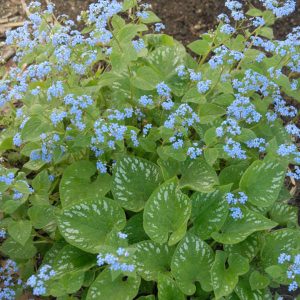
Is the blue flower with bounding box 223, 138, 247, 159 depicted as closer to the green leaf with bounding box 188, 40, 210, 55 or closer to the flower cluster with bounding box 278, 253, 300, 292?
the flower cluster with bounding box 278, 253, 300, 292

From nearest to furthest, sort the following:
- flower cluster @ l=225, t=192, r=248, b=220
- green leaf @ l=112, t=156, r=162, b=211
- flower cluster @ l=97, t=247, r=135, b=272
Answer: flower cluster @ l=97, t=247, r=135, b=272
flower cluster @ l=225, t=192, r=248, b=220
green leaf @ l=112, t=156, r=162, b=211

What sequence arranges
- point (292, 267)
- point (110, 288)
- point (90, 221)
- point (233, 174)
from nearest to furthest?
point (292, 267)
point (110, 288)
point (90, 221)
point (233, 174)

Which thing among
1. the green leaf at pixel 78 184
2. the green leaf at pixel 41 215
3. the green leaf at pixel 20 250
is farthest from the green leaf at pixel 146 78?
the green leaf at pixel 20 250

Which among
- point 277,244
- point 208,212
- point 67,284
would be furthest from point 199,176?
point 67,284

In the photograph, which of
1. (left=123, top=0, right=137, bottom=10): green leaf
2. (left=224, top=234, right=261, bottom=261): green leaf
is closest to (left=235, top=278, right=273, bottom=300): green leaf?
(left=224, top=234, right=261, bottom=261): green leaf

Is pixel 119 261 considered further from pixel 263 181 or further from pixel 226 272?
pixel 263 181

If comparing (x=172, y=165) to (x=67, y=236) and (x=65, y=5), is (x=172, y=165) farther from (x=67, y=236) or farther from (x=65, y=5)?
(x=65, y=5)

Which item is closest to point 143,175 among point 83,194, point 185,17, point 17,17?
point 83,194
